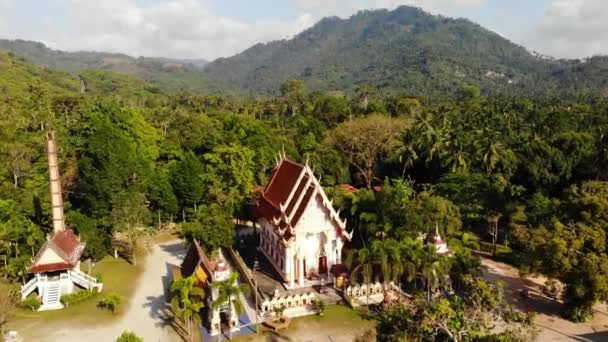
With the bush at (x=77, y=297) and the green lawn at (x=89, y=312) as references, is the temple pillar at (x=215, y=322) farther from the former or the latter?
the bush at (x=77, y=297)

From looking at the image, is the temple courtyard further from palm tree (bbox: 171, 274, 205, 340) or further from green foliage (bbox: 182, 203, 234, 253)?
green foliage (bbox: 182, 203, 234, 253)

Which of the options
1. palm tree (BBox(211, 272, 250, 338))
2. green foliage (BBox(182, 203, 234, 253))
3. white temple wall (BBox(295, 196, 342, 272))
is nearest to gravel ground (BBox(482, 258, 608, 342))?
white temple wall (BBox(295, 196, 342, 272))

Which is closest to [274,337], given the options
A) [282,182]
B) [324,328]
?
[324,328]

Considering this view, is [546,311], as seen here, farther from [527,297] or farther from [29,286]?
[29,286]

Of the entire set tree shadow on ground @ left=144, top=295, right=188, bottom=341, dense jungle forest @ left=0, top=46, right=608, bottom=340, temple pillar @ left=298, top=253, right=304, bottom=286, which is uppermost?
dense jungle forest @ left=0, top=46, right=608, bottom=340

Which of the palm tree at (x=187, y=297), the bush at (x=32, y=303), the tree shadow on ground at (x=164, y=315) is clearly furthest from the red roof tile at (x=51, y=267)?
the palm tree at (x=187, y=297)

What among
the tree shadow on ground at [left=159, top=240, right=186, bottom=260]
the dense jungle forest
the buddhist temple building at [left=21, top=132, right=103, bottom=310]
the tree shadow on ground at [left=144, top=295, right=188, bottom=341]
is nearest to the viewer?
the tree shadow on ground at [left=144, top=295, right=188, bottom=341]

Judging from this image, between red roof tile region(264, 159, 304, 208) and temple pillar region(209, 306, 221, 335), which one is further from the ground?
red roof tile region(264, 159, 304, 208)
